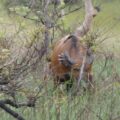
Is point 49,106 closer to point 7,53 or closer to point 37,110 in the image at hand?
point 37,110

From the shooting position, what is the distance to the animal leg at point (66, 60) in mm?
6629

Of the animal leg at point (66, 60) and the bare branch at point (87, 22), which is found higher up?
A: the bare branch at point (87, 22)

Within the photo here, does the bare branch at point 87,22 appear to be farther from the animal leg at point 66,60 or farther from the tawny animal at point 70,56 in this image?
the animal leg at point 66,60

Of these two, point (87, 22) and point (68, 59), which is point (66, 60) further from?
point (87, 22)

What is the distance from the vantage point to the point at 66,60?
261 inches

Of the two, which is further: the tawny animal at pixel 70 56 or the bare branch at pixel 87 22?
the bare branch at pixel 87 22

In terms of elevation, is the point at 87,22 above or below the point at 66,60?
above

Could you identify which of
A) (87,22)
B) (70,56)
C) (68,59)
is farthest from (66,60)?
(87,22)

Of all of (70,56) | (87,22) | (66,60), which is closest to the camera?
(66,60)

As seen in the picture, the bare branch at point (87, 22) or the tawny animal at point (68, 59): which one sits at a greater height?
the bare branch at point (87, 22)

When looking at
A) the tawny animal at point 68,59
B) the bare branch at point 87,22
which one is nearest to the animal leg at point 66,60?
the tawny animal at point 68,59

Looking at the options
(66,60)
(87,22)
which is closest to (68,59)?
(66,60)

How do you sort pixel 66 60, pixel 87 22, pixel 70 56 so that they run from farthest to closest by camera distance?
pixel 87 22, pixel 70 56, pixel 66 60

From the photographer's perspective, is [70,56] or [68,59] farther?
[70,56]
